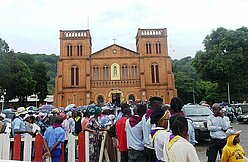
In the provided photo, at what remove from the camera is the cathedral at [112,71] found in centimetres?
4093

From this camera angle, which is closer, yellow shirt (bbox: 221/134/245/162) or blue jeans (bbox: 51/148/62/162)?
yellow shirt (bbox: 221/134/245/162)

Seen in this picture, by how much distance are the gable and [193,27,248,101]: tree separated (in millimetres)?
14838

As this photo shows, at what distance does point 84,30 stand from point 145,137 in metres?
39.6

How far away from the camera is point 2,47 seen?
3544cm

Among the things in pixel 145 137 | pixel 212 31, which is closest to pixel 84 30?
pixel 212 31

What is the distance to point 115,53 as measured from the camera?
139ft

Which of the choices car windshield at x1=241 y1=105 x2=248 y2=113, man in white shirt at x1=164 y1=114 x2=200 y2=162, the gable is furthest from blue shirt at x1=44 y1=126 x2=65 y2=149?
the gable

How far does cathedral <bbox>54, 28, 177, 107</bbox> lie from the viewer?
40925 millimetres

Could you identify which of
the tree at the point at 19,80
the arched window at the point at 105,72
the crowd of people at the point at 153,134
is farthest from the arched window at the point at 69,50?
the crowd of people at the point at 153,134

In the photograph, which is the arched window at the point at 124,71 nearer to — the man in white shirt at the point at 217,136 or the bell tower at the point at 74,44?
the bell tower at the point at 74,44

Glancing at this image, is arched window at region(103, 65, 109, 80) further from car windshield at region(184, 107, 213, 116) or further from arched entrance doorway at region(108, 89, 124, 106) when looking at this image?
car windshield at region(184, 107, 213, 116)

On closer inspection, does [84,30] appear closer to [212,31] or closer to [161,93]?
[161,93]

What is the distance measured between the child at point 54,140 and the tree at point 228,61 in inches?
975

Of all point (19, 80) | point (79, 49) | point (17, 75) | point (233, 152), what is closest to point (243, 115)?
point (233, 152)
